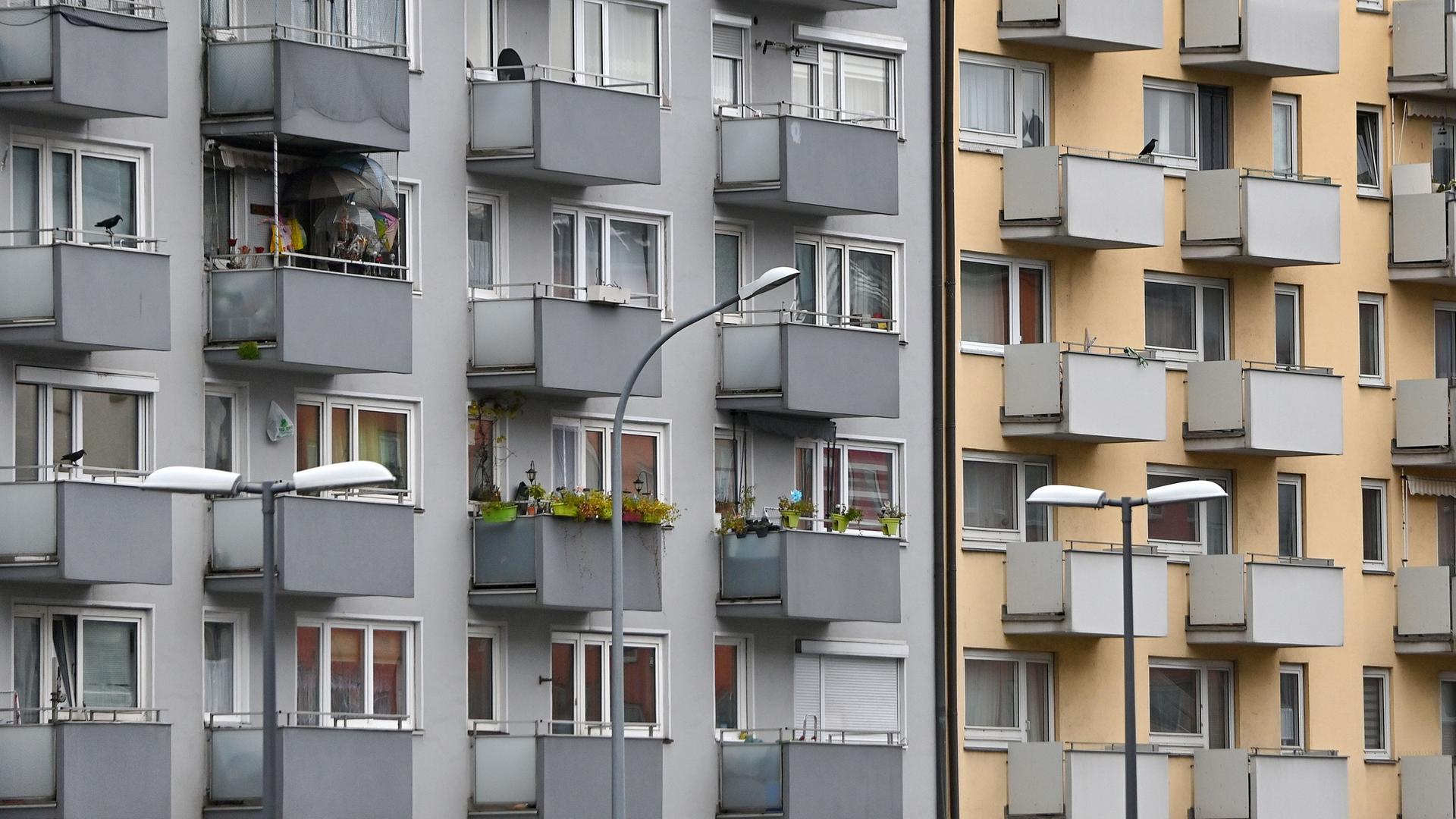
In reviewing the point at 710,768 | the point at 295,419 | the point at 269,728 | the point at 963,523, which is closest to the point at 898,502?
the point at 963,523

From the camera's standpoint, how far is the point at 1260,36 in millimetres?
53219

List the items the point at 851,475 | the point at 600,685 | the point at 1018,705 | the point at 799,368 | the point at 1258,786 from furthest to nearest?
the point at 1258,786 → the point at 1018,705 → the point at 851,475 → the point at 799,368 → the point at 600,685

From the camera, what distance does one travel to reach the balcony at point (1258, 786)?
169 ft

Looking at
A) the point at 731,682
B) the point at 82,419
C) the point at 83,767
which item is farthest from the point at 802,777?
the point at 82,419

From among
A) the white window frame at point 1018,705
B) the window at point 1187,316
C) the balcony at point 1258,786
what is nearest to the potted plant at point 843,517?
the white window frame at point 1018,705

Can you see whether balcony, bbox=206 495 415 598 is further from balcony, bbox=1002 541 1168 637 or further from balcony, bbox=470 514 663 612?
balcony, bbox=1002 541 1168 637

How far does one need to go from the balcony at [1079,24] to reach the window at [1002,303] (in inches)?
135

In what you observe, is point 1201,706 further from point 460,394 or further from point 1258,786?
point 460,394

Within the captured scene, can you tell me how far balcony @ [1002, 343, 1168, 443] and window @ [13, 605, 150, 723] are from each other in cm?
1552

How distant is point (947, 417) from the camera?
50.3 m

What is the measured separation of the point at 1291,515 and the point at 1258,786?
4.94 m

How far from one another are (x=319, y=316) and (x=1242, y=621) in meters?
17.1

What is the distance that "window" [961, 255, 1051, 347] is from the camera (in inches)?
2012

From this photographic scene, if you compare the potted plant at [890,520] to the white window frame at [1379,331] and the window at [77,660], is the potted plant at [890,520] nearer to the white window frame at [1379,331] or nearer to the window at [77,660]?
the white window frame at [1379,331]
